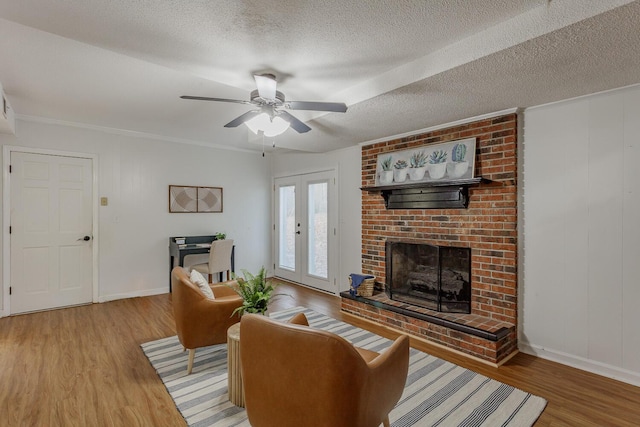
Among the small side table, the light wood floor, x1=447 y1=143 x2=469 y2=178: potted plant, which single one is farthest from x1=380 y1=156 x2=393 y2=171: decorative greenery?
the small side table

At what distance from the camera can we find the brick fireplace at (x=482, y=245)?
112 inches

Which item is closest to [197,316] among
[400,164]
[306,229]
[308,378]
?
[308,378]

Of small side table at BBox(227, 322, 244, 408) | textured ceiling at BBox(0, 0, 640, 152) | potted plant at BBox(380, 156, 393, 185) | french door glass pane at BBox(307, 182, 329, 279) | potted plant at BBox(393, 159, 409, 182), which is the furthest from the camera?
french door glass pane at BBox(307, 182, 329, 279)

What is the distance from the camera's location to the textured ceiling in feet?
5.60

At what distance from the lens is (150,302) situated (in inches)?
173

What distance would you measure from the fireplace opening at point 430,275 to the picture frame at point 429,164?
759mm

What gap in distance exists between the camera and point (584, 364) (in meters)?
2.58

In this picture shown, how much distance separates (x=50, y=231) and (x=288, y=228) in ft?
11.1

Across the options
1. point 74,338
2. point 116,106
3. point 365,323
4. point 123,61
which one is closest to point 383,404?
point 365,323

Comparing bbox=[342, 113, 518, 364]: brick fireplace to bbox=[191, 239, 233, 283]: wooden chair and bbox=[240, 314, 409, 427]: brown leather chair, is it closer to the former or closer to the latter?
bbox=[240, 314, 409, 427]: brown leather chair

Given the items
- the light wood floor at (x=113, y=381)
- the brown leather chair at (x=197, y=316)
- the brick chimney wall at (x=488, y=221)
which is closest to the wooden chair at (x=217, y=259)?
the light wood floor at (x=113, y=381)

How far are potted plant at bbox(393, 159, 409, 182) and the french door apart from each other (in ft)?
4.28

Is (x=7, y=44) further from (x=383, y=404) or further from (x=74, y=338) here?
(x=383, y=404)

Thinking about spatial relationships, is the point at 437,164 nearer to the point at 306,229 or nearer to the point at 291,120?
the point at 291,120
